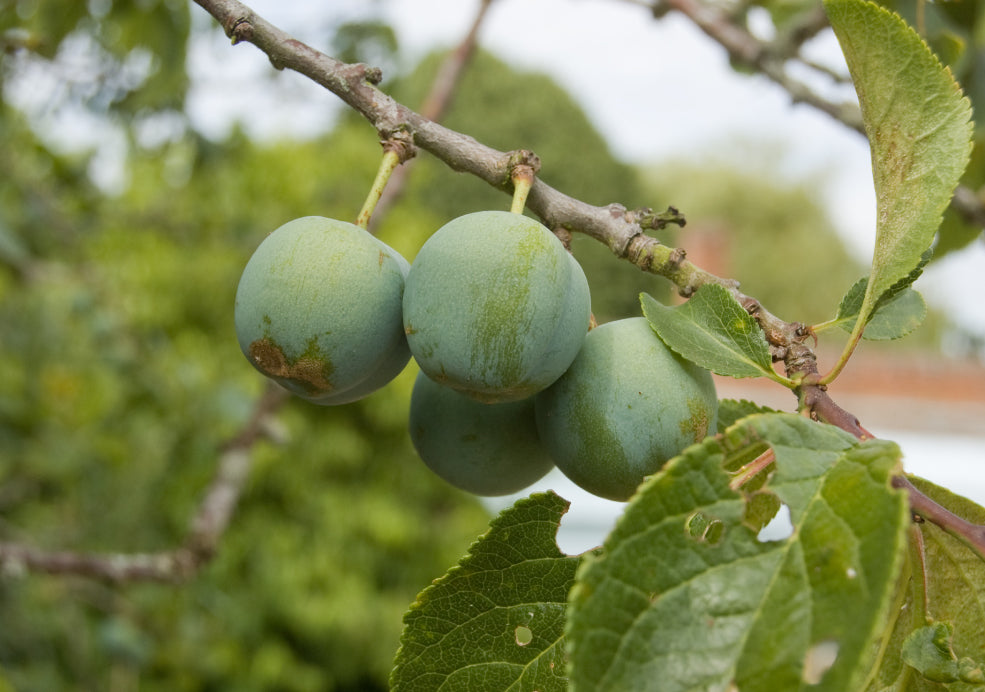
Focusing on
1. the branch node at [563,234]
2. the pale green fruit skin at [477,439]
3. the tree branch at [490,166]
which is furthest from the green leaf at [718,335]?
the pale green fruit skin at [477,439]

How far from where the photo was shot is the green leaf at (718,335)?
84cm

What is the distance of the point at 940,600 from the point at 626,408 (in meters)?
0.35

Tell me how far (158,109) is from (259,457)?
8.48 feet

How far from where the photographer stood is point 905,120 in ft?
2.70

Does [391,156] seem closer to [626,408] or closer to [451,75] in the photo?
[626,408]

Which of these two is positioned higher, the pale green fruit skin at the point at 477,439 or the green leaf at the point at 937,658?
the green leaf at the point at 937,658

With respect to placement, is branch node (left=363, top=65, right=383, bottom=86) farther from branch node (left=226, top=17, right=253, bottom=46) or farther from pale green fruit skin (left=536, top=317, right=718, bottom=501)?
pale green fruit skin (left=536, top=317, right=718, bottom=501)

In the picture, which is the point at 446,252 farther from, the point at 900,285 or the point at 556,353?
the point at 900,285

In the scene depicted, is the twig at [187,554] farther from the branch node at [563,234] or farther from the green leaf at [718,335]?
the green leaf at [718,335]

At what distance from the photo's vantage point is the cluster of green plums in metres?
0.83

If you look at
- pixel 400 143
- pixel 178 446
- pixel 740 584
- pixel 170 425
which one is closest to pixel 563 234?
pixel 400 143

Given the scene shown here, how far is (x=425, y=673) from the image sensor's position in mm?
853

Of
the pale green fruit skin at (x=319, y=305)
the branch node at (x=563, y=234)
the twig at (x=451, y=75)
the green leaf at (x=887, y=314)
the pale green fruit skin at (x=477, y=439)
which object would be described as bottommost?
the pale green fruit skin at (x=477, y=439)

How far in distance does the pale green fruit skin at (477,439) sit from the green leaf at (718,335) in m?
0.23
